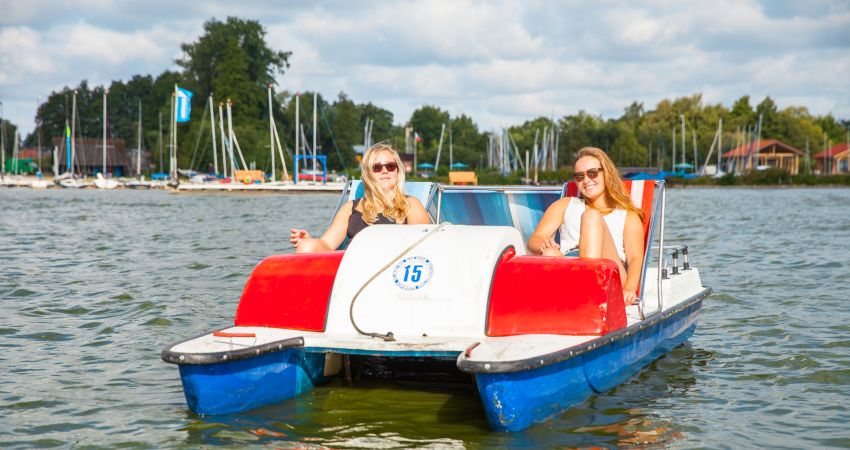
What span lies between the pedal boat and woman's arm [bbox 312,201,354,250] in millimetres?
860

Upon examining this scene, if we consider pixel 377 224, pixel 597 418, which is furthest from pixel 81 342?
pixel 597 418

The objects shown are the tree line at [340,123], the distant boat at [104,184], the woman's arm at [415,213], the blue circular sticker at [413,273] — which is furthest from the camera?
the tree line at [340,123]

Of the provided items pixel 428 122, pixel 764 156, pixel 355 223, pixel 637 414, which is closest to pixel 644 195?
pixel 637 414

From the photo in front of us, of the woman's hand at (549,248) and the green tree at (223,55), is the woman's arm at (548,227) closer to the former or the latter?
the woman's hand at (549,248)

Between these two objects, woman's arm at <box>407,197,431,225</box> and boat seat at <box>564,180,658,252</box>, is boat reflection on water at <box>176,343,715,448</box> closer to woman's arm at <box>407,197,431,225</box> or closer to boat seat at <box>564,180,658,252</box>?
woman's arm at <box>407,197,431,225</box>

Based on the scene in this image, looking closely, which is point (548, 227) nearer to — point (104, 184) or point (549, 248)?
point (549, 248)

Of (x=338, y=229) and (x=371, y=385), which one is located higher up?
(x=338, y=229)

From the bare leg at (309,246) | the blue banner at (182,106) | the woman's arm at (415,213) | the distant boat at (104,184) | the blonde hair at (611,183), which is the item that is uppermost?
the blue banner at (182,106)

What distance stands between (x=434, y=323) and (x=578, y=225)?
2.05 meters

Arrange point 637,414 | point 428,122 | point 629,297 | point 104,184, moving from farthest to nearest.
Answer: point 428,122
point 104,184
point 629,297
point 637,414

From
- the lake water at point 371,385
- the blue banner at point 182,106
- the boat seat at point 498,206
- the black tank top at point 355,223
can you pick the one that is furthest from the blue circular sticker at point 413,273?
the blue banner at point 182,106

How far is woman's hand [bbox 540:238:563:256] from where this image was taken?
774 centimetres

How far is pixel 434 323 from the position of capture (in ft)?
22.3

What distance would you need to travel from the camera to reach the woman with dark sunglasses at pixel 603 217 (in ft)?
26.5
